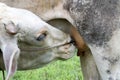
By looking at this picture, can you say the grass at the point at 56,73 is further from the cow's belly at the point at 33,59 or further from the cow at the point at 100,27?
the cow at the point at 100,27

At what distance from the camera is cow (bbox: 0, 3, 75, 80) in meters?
6.24

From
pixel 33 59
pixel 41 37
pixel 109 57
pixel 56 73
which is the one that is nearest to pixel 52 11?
pixel 41 37

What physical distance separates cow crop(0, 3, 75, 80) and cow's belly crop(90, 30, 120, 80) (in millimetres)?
339

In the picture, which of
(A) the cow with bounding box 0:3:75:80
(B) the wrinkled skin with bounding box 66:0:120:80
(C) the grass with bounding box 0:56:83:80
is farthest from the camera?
(C) the grass with bounding box 0:56:83:80

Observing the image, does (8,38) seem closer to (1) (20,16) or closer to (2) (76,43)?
(1) (20,16)

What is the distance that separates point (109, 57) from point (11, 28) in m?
0.88

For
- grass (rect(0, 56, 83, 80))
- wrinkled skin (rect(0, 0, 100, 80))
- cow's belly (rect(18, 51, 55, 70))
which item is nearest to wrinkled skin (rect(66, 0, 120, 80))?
wrinkled skin (rect(0, 0, 100, 80))

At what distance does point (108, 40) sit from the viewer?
6.39 metres

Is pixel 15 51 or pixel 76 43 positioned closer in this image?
pixel 15 51

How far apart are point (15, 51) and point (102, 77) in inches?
34.3

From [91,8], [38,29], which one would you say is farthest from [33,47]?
[91,8]

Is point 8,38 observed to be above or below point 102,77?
above

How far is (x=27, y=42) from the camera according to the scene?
6539 mm

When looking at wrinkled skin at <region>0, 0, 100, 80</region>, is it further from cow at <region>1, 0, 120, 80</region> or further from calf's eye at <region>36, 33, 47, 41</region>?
calf's eye at <region>36, 33, 47, 41</region>
